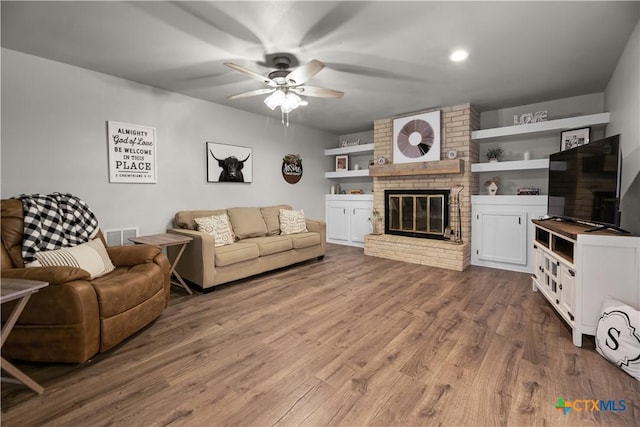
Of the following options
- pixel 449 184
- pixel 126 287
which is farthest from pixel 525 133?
pixel 126 287

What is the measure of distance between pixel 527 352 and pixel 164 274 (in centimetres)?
292

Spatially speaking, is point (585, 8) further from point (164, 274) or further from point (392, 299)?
point (164, 274)

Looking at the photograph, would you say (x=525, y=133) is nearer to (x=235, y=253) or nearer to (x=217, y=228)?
(x=235, y=253)

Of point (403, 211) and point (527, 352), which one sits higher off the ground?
point (403, 211)

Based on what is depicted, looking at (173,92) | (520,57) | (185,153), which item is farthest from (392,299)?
(173,92)

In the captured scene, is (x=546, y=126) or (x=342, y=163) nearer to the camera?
(x=546, y=126)

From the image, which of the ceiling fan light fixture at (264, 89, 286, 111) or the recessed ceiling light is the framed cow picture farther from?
the recessed ceiling light

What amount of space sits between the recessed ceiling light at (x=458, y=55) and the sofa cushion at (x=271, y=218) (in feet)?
10.3

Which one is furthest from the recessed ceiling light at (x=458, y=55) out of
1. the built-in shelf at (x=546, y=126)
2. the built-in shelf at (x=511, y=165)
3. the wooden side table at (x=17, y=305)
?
the wooden side table at (x=17, y=305)

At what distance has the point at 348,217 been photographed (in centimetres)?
595

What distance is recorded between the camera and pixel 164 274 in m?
2.60

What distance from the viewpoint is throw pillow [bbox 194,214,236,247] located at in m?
3.57

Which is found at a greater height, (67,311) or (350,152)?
(350,152)

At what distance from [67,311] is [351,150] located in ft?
16.4
